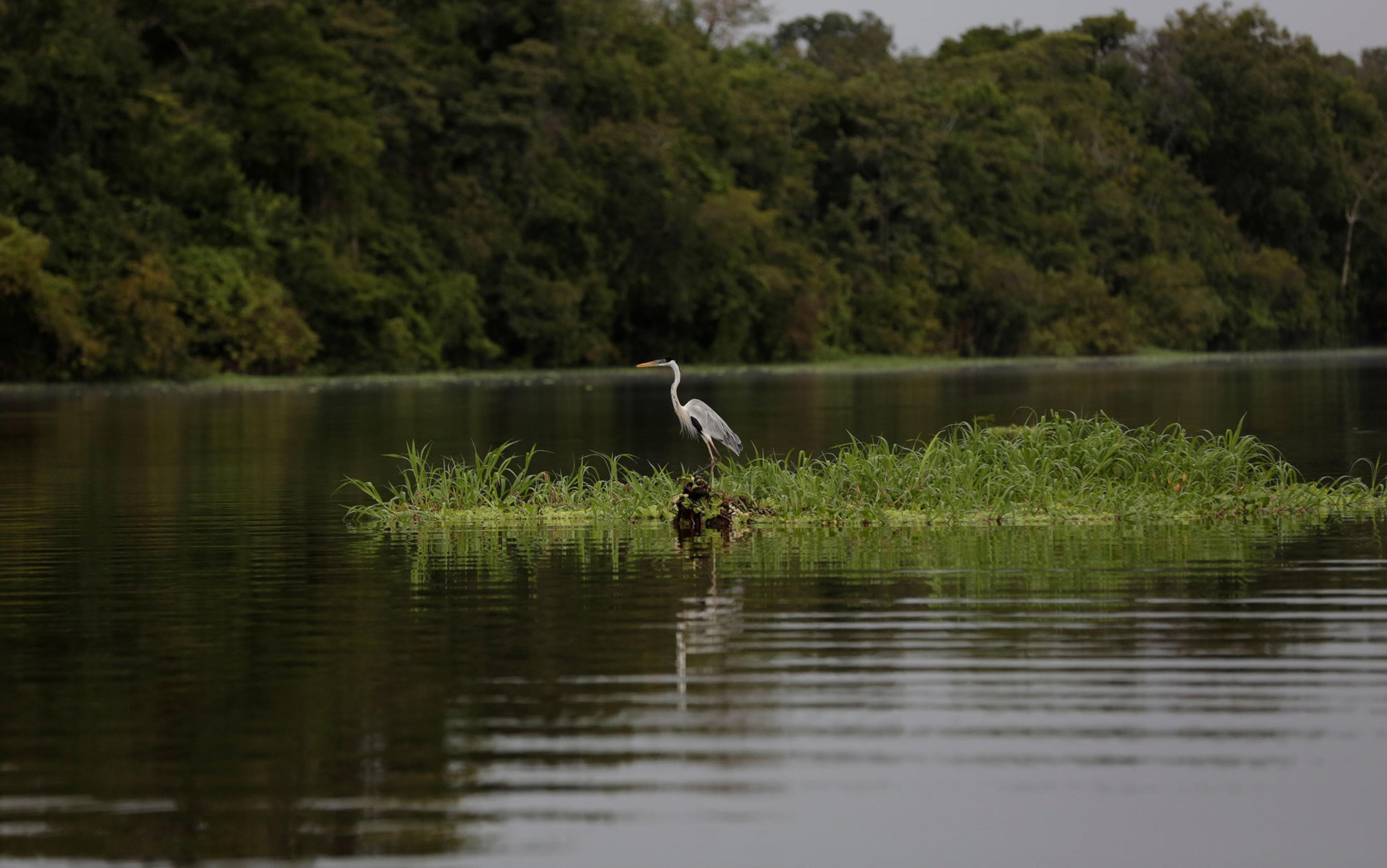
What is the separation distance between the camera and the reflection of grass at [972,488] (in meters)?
15.2

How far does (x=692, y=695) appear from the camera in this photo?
26.2 ft

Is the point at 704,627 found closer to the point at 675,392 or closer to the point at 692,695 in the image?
the point at 692,695

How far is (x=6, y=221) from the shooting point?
1946 inches

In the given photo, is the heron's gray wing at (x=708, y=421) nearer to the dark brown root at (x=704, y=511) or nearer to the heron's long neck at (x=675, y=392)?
the heron's long neck at (x=675, y=392)

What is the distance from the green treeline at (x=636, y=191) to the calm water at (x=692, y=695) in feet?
128

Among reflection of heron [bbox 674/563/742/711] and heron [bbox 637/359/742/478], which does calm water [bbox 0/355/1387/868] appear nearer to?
reflection of heron [bbox 674/563/742/711]

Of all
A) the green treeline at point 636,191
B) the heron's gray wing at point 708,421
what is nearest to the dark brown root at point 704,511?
the heron's gray wing at point 708,421

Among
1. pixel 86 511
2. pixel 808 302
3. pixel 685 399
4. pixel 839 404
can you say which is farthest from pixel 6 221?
pixel 86 511

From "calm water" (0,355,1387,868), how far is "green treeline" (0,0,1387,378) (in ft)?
128

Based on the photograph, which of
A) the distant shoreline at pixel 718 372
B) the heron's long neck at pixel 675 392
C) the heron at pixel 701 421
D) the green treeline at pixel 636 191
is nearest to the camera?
the heron's long neck at pixel 675 392

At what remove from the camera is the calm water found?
594cm

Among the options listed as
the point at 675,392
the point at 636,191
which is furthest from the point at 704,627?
the point at 636,191

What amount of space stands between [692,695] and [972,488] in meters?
7.87

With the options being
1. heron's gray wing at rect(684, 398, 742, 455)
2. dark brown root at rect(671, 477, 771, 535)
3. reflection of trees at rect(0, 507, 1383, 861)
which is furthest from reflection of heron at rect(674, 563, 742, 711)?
heron's gray wing at rect(684, 398, 742, 455)
